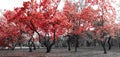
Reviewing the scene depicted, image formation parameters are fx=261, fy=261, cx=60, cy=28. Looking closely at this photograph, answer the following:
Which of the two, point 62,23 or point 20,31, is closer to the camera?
point 62,23

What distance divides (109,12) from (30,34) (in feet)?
52.0

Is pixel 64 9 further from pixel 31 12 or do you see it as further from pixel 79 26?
pixel 31 12

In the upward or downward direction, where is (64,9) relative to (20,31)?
upward

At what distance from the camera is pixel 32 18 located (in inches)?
1542

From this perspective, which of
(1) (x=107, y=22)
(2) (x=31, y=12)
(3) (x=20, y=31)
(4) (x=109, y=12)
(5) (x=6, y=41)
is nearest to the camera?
(2) (x=31, y=12)

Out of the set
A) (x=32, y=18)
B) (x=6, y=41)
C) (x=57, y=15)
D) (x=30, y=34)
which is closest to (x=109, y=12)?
(x=57, y=15)

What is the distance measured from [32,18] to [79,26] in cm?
1203

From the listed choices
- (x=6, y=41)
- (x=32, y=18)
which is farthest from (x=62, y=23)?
(x=6, y=41)

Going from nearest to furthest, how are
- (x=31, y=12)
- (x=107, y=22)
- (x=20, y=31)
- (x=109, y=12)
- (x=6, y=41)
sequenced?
(x=31, y=12), (x=109, y=12), (x=107, y=22), (x=20, y=31), (x=6, y=41)

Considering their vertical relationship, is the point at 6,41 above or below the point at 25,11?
below

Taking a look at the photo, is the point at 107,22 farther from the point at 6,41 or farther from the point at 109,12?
the point at 6,41

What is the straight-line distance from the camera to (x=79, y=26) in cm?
4831

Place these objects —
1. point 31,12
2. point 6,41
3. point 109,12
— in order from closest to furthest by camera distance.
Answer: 1. point 31,12
2. point 109,12
3. point 6,41

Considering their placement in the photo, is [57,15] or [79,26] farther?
[79,26]
